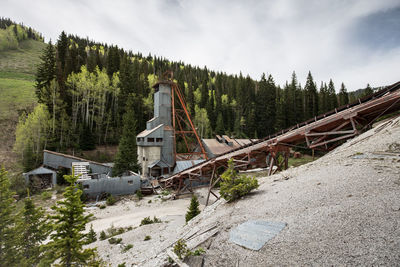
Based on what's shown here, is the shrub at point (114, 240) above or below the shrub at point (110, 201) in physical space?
above

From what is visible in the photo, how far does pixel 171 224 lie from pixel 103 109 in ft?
109

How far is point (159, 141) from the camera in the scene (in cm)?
2933

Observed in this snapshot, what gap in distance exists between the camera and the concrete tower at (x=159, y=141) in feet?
93.6

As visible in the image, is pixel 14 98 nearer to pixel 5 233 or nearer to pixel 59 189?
pixel 59 189

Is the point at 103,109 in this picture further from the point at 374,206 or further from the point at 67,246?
the point at 374,206

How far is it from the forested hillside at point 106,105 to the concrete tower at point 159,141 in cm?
1210

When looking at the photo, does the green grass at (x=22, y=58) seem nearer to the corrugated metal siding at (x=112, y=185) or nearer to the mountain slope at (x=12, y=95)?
the mountain slope at (x=12, y=95)

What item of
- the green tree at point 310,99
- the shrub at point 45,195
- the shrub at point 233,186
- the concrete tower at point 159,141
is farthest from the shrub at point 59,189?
the green tree at point 310,99

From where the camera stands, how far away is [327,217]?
4648 mm

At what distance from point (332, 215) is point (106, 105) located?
4595 centimetres

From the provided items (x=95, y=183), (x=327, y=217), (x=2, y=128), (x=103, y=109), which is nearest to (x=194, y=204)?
(x=327, y=217)

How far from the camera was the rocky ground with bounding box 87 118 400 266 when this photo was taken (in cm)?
354

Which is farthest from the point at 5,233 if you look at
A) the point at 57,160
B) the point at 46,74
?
the point at 46,74

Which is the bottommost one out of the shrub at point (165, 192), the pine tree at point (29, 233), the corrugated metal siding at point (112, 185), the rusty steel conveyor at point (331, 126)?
the shrub at point (165, 192)
